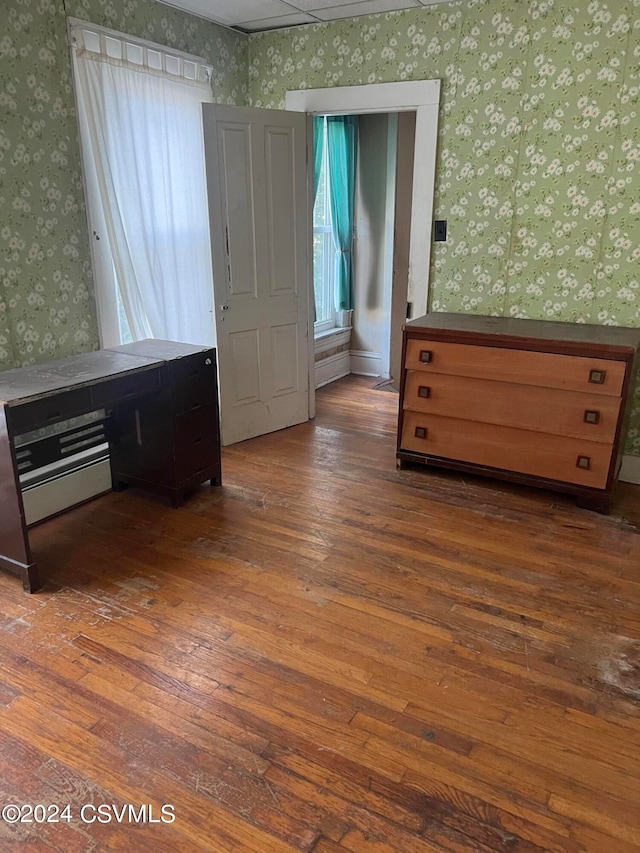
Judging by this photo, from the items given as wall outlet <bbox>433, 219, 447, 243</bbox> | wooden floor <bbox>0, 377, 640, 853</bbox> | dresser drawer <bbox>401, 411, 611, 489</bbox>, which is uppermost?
wall outlet <bbox>433, 219, 447, 243</bbox>

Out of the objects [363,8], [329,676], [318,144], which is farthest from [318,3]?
[329,676]

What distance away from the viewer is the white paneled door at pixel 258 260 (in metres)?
3.61

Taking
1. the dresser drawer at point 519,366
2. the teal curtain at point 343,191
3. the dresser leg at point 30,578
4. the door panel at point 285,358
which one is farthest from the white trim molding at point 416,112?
the dresser leg at point 30,578

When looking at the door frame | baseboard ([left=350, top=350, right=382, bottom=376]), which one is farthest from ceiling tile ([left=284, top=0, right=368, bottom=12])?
baseboard ([left=350, top=350, right=382, bottom=376])

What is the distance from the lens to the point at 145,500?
3314 millimetres

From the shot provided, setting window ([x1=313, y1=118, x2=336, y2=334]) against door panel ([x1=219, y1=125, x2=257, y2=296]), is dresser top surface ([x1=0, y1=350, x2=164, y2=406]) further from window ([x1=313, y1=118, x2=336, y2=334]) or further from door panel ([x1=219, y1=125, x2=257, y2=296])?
window ([x1=313, y1=118, x2=336, y2=334])

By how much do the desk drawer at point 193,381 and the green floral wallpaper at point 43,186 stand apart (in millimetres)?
582

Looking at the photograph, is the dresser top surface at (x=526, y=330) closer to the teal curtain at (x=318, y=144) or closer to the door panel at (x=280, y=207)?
the door panel at (x=280, y=207)

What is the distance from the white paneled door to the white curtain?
16 centimetres

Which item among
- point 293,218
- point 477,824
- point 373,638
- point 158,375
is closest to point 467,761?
point 477,824

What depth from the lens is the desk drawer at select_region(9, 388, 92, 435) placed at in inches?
92.0

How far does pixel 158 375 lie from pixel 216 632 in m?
1.27

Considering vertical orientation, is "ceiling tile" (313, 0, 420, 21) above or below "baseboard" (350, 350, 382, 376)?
above

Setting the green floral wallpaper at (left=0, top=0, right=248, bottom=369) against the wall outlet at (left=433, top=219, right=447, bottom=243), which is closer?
the green floral wallpaper at (left=0, top=0, right=248, bottom=369)
